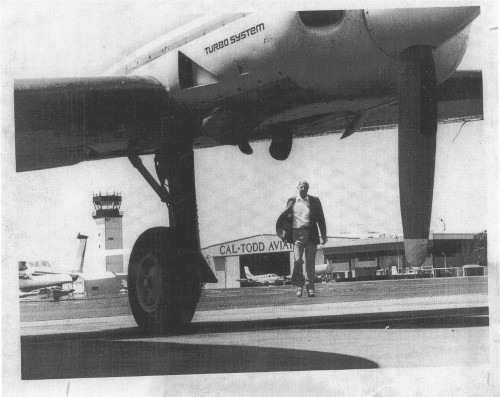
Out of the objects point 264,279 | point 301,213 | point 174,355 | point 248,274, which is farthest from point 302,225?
point 174,355

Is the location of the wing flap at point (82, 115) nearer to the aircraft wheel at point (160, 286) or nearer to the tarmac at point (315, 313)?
the aircraft wheel at point (160, 286)

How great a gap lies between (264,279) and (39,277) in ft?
9.80

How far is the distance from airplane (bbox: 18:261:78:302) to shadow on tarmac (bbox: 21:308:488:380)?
609 millimetres

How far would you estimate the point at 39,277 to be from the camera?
34.7ft

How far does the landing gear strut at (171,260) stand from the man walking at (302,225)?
1.13m

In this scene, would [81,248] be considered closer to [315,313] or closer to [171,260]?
[171,260]

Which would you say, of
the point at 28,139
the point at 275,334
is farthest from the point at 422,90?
the point at 28,139

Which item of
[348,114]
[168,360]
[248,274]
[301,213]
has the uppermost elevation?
[348,114]

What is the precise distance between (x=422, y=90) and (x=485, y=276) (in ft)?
8.45

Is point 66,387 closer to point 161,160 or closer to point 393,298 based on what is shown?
point 161,160

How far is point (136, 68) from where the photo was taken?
9945 mm

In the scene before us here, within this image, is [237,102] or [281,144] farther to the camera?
[281,144]

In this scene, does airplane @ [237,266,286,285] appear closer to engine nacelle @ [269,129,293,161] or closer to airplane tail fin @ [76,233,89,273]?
engine nacelle @ [269,129,293,161]

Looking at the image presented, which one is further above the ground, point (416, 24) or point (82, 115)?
point (416, 24)
